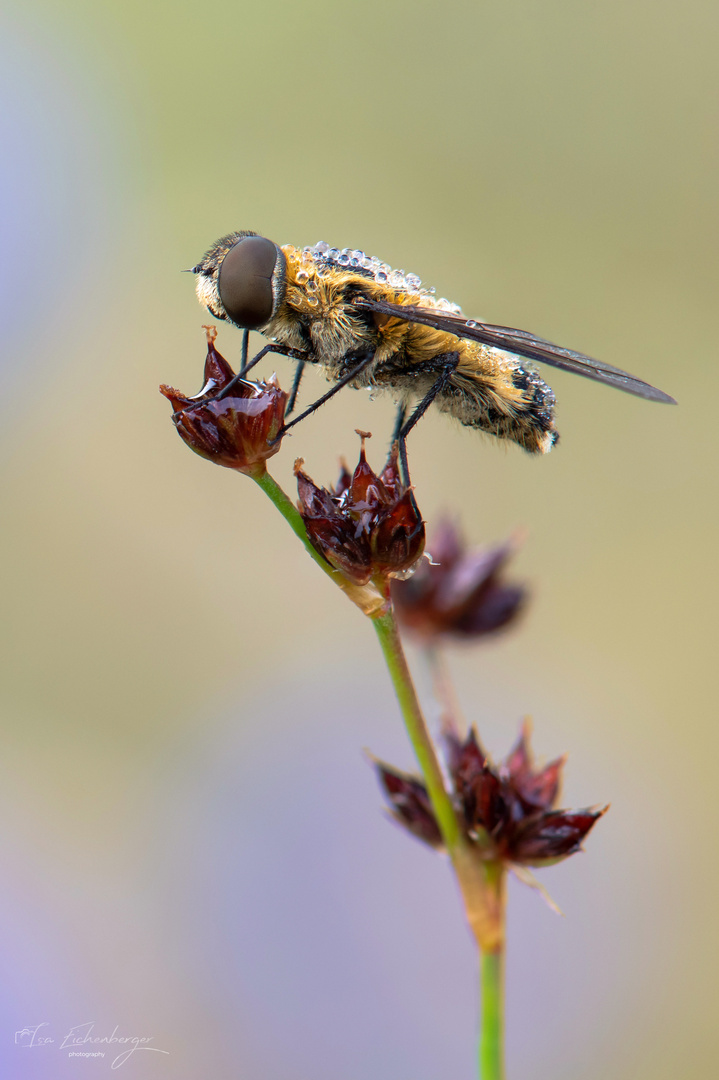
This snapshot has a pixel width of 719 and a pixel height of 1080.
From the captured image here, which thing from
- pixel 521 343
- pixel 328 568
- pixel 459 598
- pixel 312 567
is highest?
pixel 312 567

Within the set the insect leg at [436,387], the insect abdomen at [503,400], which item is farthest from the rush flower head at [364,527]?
the insect abdomen at [503,400]

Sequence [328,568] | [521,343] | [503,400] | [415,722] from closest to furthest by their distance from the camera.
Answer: [415,722] → [328,568] → [521,343] → [503,400]

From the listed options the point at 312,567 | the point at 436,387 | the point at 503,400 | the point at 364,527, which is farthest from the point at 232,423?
the point at 312,567

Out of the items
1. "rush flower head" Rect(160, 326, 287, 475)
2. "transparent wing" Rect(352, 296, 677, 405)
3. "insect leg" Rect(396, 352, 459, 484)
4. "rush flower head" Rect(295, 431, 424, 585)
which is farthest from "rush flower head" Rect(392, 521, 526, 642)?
"rush flower head" Rect(160, 326, 287, 475)

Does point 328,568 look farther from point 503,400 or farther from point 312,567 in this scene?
point 312,567

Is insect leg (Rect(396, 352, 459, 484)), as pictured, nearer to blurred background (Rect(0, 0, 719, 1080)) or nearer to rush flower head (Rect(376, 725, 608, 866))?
blurred background (Rect(0, 0, 719, 1080))

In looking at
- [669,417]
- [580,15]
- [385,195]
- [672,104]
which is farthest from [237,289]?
[580,15]

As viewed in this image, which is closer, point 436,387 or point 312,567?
point 436,387
